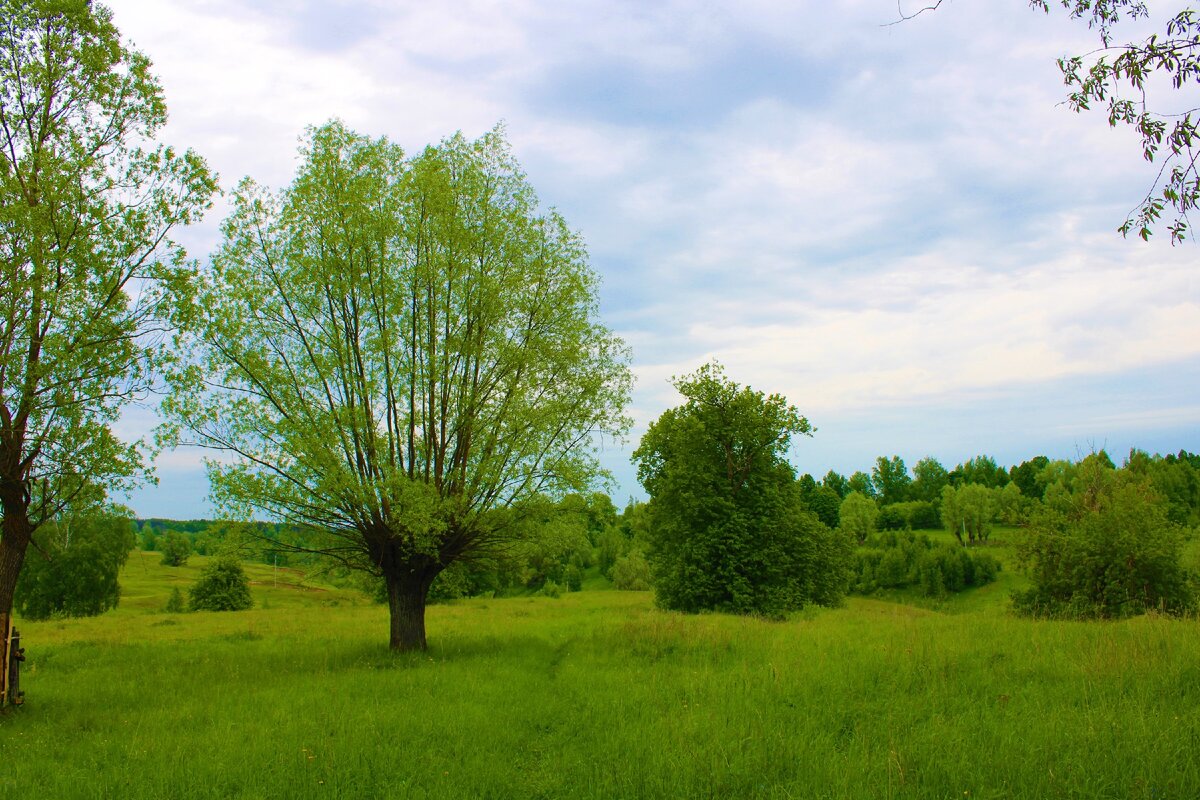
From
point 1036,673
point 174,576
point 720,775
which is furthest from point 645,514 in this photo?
point 174,576

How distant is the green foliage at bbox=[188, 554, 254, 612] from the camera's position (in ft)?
175

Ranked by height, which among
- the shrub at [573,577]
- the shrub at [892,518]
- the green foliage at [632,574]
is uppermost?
the shrub at [892,518]

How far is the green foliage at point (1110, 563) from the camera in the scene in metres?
24.6

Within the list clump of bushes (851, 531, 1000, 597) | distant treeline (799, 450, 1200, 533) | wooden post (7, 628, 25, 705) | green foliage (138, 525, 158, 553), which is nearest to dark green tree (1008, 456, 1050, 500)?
distant treeline (799, 450, 1200, 533)

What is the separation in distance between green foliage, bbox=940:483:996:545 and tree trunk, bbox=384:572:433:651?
11807 cm

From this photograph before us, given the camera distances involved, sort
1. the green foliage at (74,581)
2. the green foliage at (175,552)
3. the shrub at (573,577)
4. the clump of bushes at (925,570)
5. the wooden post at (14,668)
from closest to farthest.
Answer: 1. the wooden post at (14,668)
2. the green foliage at (74,581)
3. the clump of bushes at (925,570)
4. the shrub at (573,577)
5. the green foliage at (175,552)

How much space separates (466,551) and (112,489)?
7.82 m

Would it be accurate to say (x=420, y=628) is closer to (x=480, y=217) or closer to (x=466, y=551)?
(x=466, y=551)

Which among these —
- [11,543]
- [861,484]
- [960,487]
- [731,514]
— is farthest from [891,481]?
[11,543]

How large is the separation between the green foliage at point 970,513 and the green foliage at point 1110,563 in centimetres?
9703

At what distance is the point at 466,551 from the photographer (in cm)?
1706

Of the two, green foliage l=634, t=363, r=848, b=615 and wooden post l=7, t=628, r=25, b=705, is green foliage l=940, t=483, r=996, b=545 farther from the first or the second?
wooden post l=7, t=628, r=25, b=705

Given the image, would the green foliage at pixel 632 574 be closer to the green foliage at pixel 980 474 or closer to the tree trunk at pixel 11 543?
the tree trunk at pixel 11 543

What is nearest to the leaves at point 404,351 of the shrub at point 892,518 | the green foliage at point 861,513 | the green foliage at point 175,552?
the green foliage at point 861,513
